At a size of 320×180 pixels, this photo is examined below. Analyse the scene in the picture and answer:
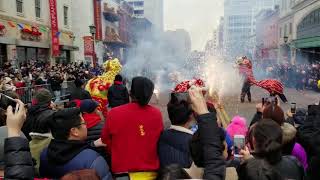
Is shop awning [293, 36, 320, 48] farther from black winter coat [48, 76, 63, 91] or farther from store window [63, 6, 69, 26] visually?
black winter coat [48, 76, 63, 91]

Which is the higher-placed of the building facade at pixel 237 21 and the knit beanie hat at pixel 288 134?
the building facade at pixel 237 21

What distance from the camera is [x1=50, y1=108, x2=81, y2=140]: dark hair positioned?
10.2ft

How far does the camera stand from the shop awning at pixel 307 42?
3431 cm

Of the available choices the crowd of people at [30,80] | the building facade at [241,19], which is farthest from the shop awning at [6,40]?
the building facade at [241,19]

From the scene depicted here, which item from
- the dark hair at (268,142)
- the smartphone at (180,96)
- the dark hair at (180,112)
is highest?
the smartphone at (180,96)

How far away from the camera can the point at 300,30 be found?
42.3 meters

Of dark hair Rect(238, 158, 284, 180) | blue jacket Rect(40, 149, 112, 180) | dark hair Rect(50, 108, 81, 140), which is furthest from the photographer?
dark hair Rect(50, 108, 81, 140)

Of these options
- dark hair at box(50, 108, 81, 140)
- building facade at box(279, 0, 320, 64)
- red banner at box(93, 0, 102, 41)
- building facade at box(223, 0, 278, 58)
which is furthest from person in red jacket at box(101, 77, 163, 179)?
building facade at box(223, 0, 278, 58)

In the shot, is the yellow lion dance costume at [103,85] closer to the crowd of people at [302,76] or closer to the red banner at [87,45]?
the crowd of people at [302,76]

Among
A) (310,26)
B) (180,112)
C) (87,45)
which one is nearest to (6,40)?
(87,45)

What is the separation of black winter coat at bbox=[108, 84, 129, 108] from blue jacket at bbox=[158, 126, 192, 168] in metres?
4.46

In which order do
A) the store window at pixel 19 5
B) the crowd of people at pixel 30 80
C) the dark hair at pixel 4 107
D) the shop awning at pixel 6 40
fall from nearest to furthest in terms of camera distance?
the dark hair at pixel 4 107 → the crowd of people at pixel 30 80 → the shop awning at pixel 6 40 → the store window at pixel 19 5

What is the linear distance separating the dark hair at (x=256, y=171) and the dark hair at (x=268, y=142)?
0.13m

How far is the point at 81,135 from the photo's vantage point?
319cm
